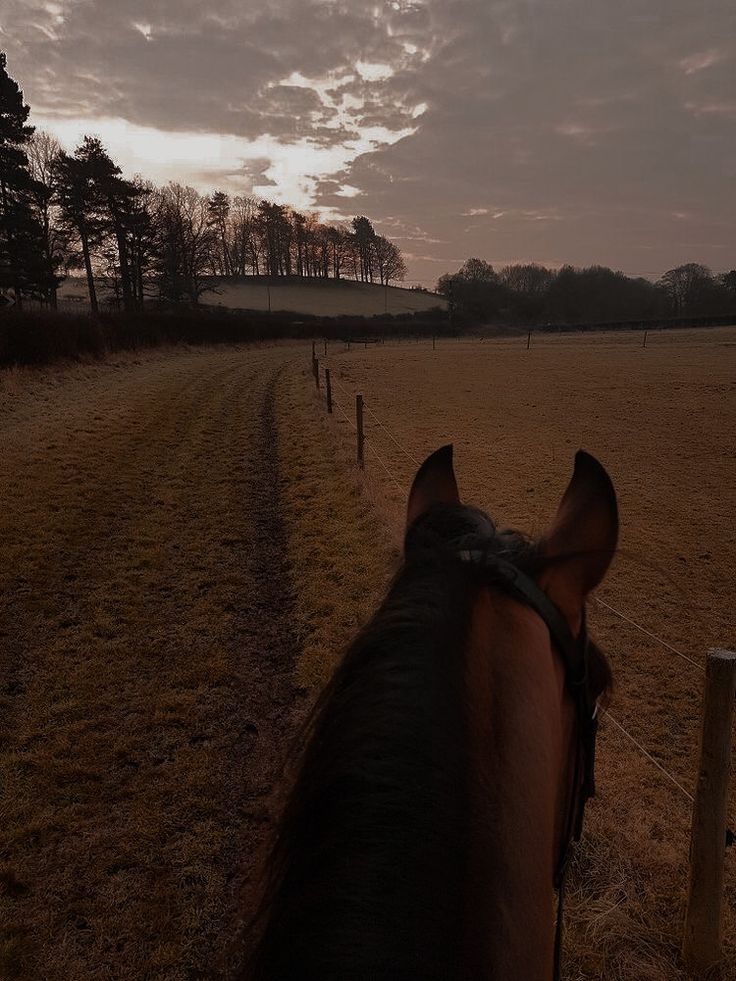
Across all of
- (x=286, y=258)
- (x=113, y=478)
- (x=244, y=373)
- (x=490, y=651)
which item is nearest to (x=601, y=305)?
(x=286, y=258)

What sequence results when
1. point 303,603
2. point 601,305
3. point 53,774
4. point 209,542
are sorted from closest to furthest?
1. point 53,774
2. point 303,603
3. point 209,542
4. point 601,305

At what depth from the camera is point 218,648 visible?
507cm

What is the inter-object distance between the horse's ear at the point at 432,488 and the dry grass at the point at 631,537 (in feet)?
1.78

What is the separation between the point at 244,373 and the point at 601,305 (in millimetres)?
74584

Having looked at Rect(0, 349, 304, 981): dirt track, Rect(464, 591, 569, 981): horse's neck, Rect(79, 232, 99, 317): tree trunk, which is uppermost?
Rect(79, 232, 99, 317): tree trunk

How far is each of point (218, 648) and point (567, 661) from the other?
14.3 feet

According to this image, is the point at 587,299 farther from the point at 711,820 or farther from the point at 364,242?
the point at 711,820

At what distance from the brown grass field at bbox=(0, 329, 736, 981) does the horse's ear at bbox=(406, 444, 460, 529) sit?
56 cm

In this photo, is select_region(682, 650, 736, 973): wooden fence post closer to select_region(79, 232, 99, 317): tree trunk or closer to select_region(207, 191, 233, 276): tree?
select_region(79, 232, 99, 317): tree trunk

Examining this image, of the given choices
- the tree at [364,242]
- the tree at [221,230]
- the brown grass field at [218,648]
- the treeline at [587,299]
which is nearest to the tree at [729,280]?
the treeline at [587,299]

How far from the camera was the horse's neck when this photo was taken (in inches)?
31.6

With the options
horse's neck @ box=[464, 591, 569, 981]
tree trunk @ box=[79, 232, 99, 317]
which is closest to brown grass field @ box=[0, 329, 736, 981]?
horse's neck @ box=[464, 591, 569, 981]

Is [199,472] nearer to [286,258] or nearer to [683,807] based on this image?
[683,807]

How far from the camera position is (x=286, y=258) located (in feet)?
308
